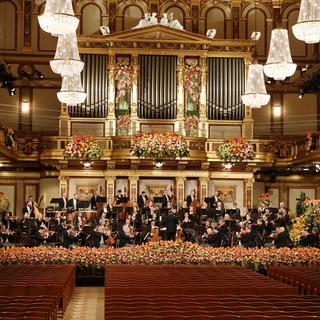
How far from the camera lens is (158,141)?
78.1 feet

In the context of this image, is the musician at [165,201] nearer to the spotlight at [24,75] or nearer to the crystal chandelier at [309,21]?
the spotlight at [24,75]

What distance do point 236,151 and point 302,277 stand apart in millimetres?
12395

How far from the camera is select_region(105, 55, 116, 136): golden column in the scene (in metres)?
25.3

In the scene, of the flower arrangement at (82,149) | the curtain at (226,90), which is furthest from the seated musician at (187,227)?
the curtain at (226,90)

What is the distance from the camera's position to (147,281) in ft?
37.4

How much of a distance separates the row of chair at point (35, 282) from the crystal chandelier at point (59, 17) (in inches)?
176

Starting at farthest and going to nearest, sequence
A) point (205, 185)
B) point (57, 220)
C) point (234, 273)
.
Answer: point (205, 185) → point (57, 220) → point (234, 273)

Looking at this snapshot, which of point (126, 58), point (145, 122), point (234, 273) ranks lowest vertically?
point (234, 273)

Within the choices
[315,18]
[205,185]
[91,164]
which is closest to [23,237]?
[91,164]

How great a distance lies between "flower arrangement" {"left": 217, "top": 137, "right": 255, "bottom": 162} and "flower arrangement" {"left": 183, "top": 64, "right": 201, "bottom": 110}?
7.08ft

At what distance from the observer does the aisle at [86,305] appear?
12.0 m

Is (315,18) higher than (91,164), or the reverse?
(315,18)

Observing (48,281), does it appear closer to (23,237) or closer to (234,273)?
(234,273)

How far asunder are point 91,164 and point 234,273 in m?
13.1
